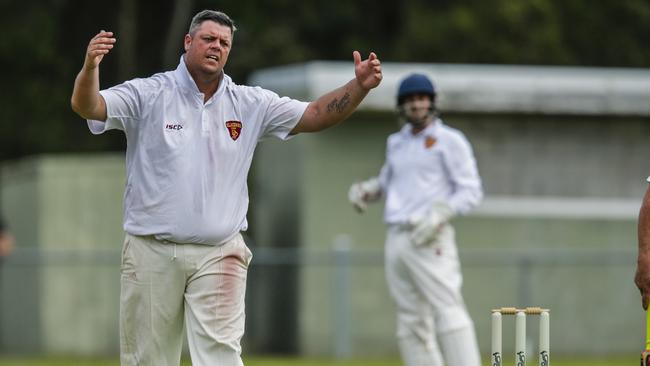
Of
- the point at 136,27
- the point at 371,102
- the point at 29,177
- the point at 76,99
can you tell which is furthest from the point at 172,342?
the point at 136,27

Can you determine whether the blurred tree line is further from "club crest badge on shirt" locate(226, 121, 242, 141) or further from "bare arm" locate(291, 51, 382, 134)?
"club crest badge on shirt" locate(226, 121, 242, 141)

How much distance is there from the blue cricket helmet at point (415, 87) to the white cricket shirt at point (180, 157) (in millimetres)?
3351

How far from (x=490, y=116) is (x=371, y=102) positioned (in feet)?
4.48

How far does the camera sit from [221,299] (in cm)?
772

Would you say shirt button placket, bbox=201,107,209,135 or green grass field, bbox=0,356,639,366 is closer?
shirt button placket, bbox=201,107,209,135

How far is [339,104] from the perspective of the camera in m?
7.72

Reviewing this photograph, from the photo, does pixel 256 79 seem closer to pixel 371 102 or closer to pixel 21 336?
pixel 371 102

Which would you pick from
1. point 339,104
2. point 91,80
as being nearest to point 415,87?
point 339,104

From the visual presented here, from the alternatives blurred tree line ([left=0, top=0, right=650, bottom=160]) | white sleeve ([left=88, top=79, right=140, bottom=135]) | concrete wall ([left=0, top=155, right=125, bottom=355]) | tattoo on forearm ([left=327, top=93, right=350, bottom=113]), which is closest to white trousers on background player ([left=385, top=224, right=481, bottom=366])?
tattoo on forearm ([left=327, top=93, right=350, bottom=113])

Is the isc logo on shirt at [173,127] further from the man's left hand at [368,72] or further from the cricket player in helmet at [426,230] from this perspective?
the cricket player in helmet at [426,230]

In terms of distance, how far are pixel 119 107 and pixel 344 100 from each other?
3.46 feet

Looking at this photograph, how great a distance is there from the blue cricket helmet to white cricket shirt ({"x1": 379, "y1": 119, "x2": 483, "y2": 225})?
0.26m

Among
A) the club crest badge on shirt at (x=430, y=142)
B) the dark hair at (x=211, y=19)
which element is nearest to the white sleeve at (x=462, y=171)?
the club crest badge on shirt at (x=430, y=142)

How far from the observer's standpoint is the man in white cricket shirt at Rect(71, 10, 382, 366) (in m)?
7.60
